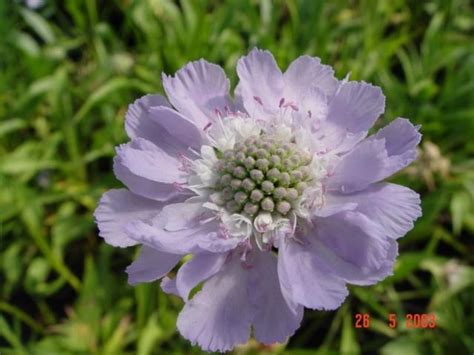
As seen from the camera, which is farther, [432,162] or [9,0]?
[9,0]

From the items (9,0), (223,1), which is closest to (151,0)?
(223,1)

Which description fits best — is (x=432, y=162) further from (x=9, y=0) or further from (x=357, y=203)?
(x=9, y=0)

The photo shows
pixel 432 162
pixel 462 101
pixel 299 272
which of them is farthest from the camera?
pixel 462 101

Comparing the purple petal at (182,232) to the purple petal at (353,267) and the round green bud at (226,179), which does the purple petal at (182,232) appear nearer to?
the round green bud at (226,179)

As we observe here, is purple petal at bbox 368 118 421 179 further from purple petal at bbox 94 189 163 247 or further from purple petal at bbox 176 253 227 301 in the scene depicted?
purple petal at bbox 94 189 163 247

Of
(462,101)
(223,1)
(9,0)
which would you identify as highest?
(9,0)
